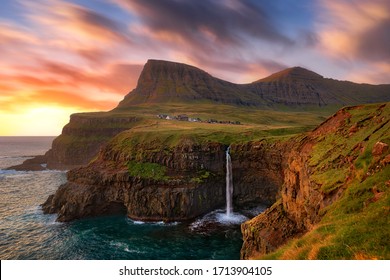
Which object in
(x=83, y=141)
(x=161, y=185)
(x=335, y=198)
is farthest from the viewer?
(x=83, y=141)

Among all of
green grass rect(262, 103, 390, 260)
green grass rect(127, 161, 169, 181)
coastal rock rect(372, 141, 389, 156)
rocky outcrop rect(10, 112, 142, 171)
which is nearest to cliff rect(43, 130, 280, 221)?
green grass rect(127, 161, 169, 181)

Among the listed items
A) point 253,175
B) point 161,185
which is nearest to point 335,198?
point 161,185

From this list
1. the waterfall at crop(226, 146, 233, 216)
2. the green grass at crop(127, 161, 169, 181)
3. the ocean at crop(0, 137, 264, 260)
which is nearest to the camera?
the ocean at crop(0, 137, 264, 260)

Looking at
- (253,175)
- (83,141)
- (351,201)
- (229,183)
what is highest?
(83,141)

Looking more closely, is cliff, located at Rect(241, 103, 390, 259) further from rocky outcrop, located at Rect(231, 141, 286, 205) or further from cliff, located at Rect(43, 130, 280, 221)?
rocky outcrop, located at Rect(231, 141, 286, 205)

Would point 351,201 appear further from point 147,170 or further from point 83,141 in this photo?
point 83,141

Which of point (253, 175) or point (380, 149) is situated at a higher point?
point (380, 149)

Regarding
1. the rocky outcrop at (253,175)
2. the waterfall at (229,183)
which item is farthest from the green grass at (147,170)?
the rocky outcrop at (253,175)

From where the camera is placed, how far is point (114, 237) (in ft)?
197

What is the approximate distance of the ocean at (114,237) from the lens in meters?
50.9

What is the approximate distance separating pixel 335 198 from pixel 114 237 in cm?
4885

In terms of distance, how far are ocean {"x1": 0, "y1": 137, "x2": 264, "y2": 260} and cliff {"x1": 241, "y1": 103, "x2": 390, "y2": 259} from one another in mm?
18074

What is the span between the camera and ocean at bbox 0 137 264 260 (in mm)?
50938
